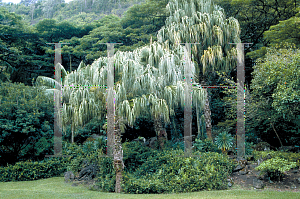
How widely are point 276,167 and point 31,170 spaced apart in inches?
375

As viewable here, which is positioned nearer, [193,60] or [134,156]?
[134,156]

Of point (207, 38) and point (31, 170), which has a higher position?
point (207, 38)

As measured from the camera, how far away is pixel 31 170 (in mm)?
10555

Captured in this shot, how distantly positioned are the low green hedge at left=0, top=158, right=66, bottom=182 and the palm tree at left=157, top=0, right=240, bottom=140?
23.6 ft

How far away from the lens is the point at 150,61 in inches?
359

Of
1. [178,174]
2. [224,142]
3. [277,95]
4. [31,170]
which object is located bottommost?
[31,170]

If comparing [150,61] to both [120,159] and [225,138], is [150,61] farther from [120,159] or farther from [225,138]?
[225,138]

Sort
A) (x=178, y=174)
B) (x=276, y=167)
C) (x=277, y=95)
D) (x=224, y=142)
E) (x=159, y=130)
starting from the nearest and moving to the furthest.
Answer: (x=276, y=167)
(x=277, y=95)
(x=178, y=174)
(x=159, y=130)
(x=224, y=142)

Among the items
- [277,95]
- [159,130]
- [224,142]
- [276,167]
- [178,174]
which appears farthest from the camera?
[224,142]

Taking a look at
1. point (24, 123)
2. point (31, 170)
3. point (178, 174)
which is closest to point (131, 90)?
point (178, 174)

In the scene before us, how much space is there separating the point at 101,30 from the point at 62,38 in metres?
4.12

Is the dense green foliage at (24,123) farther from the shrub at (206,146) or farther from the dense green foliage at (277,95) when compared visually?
the dense green foliage at (277,95)

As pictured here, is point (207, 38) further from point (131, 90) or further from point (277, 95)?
point (131, 90)

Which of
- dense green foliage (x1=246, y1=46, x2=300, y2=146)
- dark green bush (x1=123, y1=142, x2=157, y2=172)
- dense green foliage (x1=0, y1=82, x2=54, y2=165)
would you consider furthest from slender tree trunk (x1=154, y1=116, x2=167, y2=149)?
dense green foliage (x1=0, y1=82, x2=54, y2=165)
